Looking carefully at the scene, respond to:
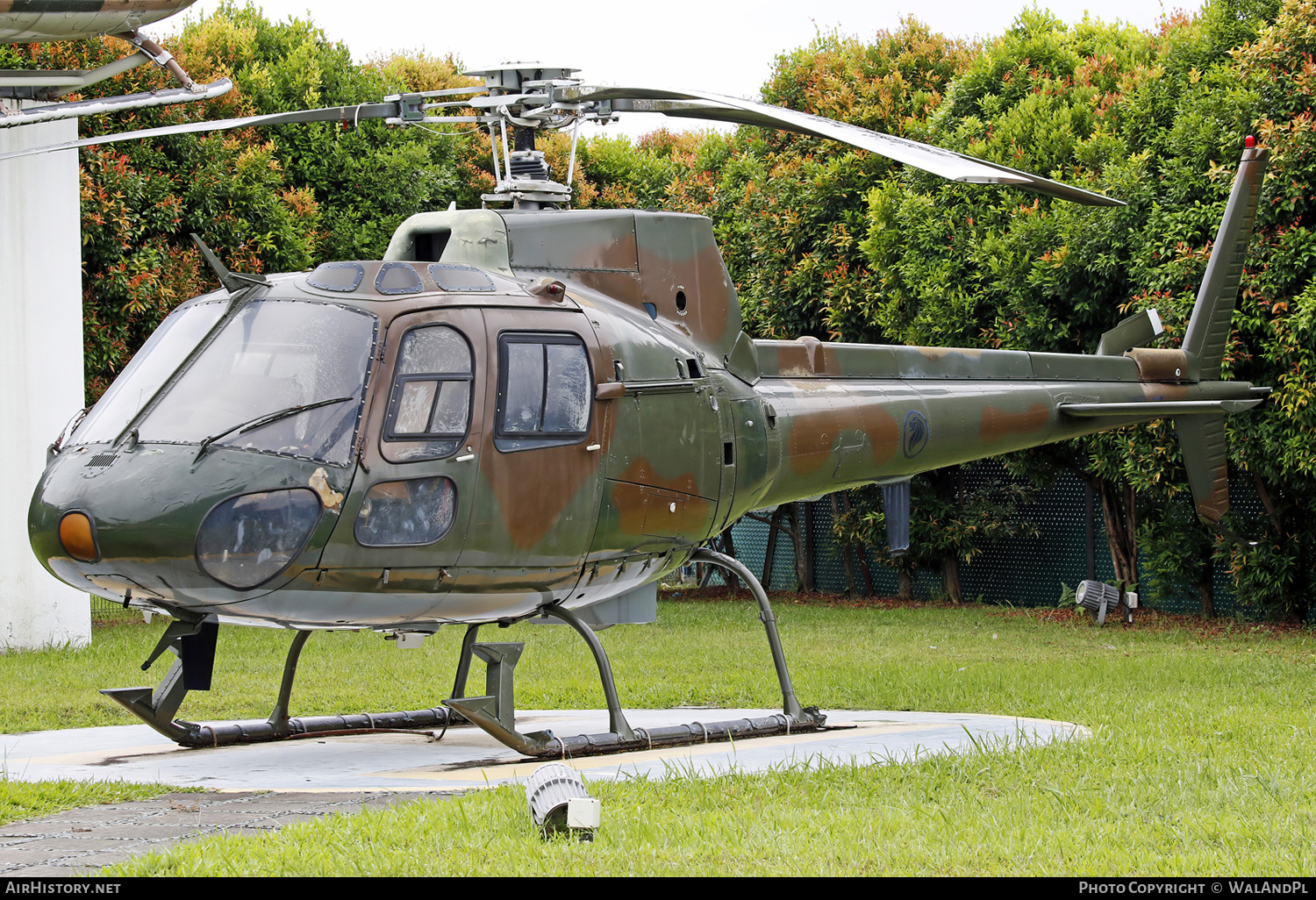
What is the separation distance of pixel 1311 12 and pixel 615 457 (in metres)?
10.2

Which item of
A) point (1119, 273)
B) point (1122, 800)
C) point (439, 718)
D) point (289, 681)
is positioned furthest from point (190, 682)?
point (1119, 273)

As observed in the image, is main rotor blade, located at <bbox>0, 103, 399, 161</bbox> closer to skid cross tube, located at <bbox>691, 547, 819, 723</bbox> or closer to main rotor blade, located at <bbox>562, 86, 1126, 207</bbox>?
main rotor blade, located at <bbox>562, 86, 1126, 207</bbox>

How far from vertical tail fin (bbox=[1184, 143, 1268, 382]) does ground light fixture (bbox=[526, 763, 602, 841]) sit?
8.40 meters

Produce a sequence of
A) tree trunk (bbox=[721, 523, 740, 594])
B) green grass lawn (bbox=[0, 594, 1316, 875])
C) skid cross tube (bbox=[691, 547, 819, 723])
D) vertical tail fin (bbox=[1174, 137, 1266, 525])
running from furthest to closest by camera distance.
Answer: tree trunk (bbox=[721, 523, 740, 594]) → vertical tail fin (bbox=[1174, 137, 1266, 525]) → skid cross tube (bbox=[691, 547, 819, 723]) → green grass lawn (bbox=[0, 594, 1316, 875])

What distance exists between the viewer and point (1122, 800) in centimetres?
574

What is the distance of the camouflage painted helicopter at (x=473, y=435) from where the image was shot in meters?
6.34

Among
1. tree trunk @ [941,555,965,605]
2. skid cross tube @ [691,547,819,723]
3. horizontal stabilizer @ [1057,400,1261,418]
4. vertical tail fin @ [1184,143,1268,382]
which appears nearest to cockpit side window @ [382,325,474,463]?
skid cross tube @ [691,547,819,723]

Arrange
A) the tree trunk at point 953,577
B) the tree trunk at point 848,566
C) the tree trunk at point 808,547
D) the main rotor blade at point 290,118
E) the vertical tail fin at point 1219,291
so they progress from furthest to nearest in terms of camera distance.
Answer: the tree trunk at point 808,547 → the tree trunk at point 848,566 → the tree trunk at point 953,577 → the vertical tail fin at point 1219,291 → the main rotor blade at point 290,118

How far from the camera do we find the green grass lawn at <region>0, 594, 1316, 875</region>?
4.79 m

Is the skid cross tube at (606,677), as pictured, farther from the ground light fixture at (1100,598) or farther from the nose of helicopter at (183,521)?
the ground light fixture at (1100,598)

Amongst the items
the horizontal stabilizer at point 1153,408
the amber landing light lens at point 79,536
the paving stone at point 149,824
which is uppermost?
the horizontal stabilizer at point 1153,408

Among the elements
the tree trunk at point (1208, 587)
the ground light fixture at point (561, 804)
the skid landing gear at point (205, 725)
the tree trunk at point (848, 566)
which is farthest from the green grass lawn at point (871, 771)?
the tree trunk at point (848, 566)

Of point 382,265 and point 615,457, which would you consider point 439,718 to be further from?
point 382,265

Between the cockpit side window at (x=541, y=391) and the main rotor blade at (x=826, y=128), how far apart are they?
1.47 m
